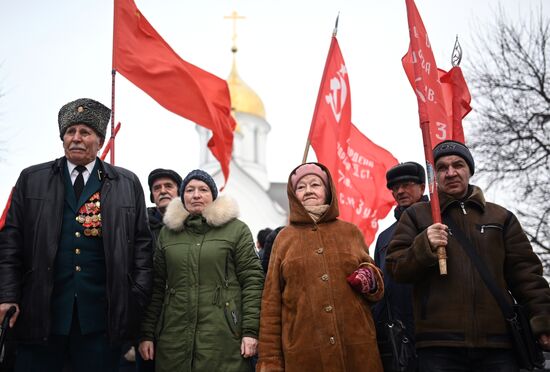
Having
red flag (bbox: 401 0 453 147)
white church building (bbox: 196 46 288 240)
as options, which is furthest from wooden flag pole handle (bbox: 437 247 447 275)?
white church building (bbox: 196 46 288 240)

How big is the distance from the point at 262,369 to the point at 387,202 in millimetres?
6019

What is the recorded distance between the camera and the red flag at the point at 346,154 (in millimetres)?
7512

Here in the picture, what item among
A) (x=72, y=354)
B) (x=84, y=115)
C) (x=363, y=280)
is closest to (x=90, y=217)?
(x=84, y=115)

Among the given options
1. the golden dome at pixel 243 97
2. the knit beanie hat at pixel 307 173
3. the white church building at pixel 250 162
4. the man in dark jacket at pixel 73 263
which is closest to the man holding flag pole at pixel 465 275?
the knit beanie hat at pixel 307 173

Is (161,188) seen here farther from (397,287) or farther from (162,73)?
(397,287)

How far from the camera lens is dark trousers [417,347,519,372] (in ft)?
11.4

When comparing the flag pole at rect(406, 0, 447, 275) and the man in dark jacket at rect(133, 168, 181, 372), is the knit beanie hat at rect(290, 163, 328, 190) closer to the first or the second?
the flag pole at rect(406, 0, 447, 275)

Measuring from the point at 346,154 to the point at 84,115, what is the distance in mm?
4414

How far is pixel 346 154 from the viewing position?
7.88m

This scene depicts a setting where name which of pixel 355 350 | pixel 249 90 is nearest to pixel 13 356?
pixel 355 350

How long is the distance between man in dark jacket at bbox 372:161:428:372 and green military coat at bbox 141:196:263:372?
34.7 inches

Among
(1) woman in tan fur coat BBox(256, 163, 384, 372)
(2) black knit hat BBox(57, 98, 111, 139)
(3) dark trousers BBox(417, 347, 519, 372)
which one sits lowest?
Result: (3) dark trousers BBox(417, 347, 519, 372)

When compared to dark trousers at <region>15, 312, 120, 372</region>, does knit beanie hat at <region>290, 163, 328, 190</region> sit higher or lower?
higher

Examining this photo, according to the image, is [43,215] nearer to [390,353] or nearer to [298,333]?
[298,333]
